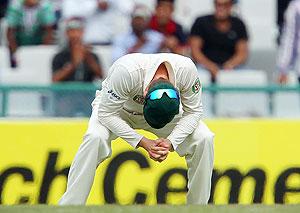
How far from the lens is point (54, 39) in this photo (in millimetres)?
13141

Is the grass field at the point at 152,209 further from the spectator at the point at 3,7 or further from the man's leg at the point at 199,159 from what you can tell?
the spectator at the point at 3,7

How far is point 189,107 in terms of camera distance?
8062mm

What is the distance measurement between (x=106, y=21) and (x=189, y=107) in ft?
16.6

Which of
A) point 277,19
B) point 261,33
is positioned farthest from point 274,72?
point 277,19

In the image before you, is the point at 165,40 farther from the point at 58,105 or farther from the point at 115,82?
the point at 115,82

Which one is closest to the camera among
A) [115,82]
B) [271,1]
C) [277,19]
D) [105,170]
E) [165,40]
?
[115,82]

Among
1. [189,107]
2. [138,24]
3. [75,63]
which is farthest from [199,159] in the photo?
[138,24]

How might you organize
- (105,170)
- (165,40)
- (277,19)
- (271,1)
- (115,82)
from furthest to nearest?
(277,19) → (271,1) → (165,40) → (105,170) → (115,82)

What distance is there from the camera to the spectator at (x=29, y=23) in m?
13.0

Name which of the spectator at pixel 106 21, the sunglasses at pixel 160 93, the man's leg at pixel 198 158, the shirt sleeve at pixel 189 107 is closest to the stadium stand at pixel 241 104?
the man's leg at pixel 198 158

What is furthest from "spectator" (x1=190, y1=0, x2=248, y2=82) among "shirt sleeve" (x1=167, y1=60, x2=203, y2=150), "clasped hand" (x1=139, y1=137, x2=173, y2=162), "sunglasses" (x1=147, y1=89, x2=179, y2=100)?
"sunglasses" (x1=147, y1=89, x2=179, y2=100)

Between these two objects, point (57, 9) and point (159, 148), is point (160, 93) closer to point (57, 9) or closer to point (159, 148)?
point (159, 148)

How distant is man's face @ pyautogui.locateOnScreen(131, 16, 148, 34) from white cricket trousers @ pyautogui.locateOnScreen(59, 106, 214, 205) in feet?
12.2

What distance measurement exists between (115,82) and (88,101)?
9.04ft
